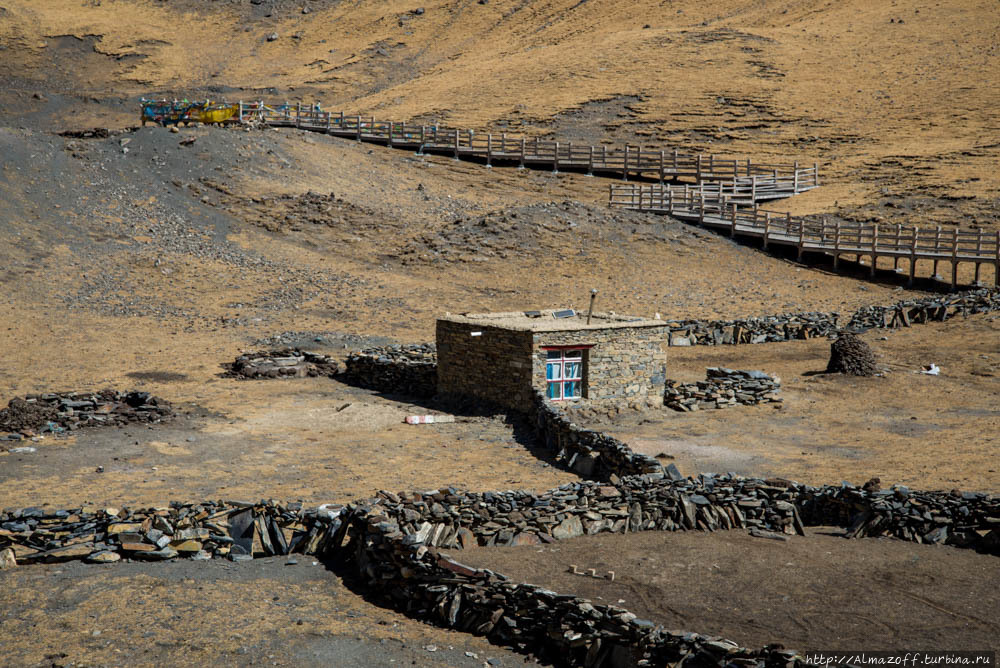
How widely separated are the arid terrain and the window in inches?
49.3

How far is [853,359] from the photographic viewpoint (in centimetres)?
2825

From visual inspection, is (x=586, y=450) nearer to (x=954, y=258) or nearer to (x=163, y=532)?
(x=163, y=532)

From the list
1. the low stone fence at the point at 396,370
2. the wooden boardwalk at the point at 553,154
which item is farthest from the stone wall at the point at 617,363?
the wooden boardwalk at the point at 553,154

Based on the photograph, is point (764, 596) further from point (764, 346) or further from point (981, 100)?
point (981, 100)

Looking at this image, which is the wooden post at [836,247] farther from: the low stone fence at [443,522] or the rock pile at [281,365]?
the low stone fence at [443,522]

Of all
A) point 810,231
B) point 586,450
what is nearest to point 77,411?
point 586,450

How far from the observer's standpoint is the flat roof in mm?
24391

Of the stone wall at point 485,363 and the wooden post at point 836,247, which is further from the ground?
the wooden post at point 836,247

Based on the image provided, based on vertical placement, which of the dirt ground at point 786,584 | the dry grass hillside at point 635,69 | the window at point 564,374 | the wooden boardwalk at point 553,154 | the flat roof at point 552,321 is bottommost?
the dirt ground at point 786,584

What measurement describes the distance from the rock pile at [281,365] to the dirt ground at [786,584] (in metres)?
15.6

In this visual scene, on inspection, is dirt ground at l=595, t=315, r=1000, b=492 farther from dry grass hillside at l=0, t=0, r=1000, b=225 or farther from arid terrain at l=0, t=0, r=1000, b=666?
dry grass hillside at l=0, t=0, r=1000, b=225

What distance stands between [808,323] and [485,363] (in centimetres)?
1407

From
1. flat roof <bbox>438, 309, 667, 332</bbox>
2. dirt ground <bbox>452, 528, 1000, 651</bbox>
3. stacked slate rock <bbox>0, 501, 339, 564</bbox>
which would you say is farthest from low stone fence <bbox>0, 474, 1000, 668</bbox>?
flat roof <bbox>438, 309, 667, 332</bbox>

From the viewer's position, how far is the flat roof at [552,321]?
80.0 ft
